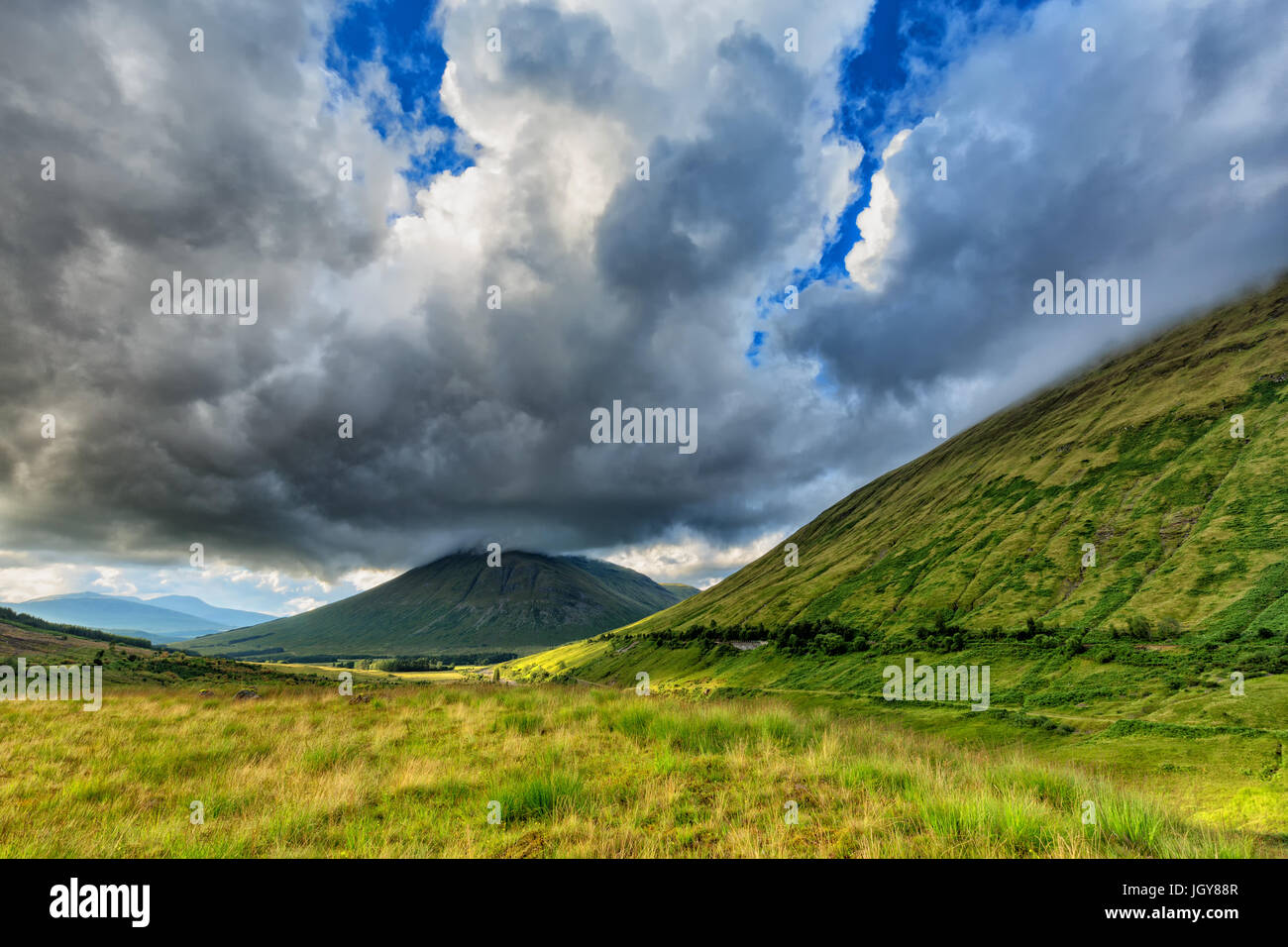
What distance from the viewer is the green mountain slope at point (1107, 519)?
7138cm

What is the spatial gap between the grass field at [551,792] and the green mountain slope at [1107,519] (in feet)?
249

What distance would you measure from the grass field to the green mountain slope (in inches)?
2993

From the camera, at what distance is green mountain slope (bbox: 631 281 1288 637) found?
7138cm

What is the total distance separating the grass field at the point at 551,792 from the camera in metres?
5.84

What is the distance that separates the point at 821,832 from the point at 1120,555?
365 ft

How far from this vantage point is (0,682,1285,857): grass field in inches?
230

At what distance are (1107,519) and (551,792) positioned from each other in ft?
415

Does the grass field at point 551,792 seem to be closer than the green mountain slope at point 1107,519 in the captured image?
Yes

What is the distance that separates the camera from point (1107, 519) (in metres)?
96.0

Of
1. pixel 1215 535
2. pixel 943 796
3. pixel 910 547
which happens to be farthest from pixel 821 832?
pixel 910 547

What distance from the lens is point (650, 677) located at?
408 ft

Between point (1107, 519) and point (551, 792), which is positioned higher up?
point (1107, 519)

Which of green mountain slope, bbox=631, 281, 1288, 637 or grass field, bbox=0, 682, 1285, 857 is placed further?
green mountain slope, bbox=631, 281, 1288, 637
